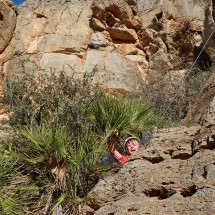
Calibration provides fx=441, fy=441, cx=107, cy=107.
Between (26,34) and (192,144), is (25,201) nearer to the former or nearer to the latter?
A: (192,144)

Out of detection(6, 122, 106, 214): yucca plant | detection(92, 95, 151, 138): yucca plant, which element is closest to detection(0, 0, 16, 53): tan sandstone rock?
detection(92, 95, 151, 138): yucca plant

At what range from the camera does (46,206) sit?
6.65m

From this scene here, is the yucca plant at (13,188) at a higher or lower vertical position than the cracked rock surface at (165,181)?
Answer: lower

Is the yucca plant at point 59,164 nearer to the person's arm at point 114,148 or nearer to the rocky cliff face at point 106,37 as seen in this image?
the person's arm at point 114,148

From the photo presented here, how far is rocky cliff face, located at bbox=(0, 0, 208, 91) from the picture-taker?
16.2 metres

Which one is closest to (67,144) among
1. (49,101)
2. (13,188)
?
(13,188)

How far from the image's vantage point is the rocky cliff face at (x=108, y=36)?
53.0 ft

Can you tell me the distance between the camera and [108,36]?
1714 cm

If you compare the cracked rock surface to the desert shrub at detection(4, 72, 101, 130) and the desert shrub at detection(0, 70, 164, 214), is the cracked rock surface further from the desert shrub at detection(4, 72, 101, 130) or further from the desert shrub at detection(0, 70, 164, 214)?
the desert shrub at detection(4, 72, 101, 130)

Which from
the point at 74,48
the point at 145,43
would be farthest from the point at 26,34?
the point at 145,43

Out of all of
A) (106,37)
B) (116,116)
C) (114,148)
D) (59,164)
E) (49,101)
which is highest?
(106,37)

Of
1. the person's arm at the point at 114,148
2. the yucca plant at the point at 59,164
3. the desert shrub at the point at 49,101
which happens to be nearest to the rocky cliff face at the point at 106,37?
the desert shrub at the point at 49,101

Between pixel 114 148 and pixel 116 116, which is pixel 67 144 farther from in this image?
pixel 116 116

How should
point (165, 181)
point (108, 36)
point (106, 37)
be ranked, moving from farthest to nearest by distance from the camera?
point (108, 36) < point (106, 37) < point (165, 181)
